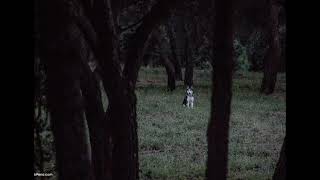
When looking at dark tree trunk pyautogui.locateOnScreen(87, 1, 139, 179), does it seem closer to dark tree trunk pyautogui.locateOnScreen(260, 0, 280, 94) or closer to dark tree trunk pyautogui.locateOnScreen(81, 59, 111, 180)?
dark tree trunk pyautogui.locateOnScreen(81, 59, 111, 180)

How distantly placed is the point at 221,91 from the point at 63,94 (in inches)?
68.5

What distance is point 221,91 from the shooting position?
604cm

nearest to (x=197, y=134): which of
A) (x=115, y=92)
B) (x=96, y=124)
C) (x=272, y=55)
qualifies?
(x=96, y=124)

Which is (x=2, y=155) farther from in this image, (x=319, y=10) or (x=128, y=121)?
(x=128, y=121)

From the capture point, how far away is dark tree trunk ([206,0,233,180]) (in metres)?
5.90

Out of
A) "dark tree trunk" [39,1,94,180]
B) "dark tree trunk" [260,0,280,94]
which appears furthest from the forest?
"dark tree trunk" [260,0,280,94]

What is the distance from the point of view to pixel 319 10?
3529mm

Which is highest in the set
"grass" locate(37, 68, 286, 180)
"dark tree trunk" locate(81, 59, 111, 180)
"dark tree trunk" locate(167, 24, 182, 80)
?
"dark tree trunk" locate(167, 24, 182, 80)

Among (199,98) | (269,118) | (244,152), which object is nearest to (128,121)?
(244,152)

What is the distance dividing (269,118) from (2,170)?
1823 centimetres

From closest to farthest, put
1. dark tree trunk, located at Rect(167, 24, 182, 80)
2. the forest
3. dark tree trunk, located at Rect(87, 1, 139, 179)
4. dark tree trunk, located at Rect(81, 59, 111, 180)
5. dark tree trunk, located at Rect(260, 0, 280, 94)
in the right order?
1. the forest
2. dark tree trunk, located at Rect(87, 1, 139, 179)
3. dark tree trunk, located at Rect(81, 59, 111, 180)
4. dark tree trunk, located at Rect(260, 0, 280, 94)
5. dark tree trunk, located at Rect(167, 24, 182, 80)

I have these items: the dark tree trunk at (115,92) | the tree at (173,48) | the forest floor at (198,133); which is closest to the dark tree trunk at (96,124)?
the dark tree trunk at (115,92)

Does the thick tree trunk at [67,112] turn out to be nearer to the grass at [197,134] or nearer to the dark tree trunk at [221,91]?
the dark tree trunk at [221,91]

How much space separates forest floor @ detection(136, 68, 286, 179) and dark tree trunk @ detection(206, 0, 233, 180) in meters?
6.20
